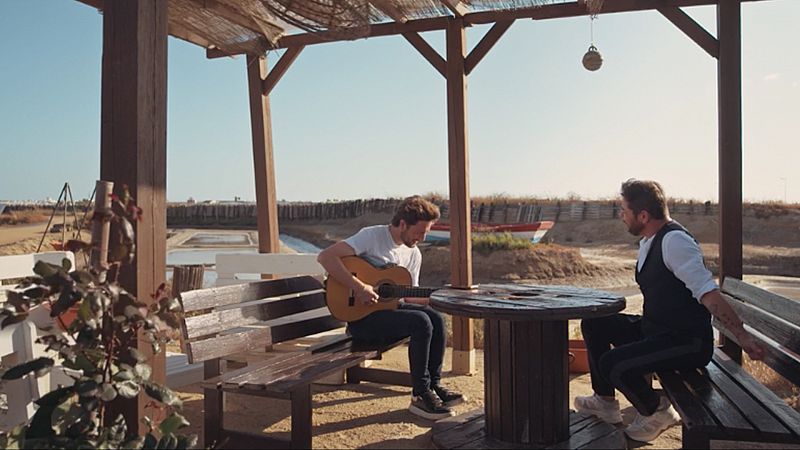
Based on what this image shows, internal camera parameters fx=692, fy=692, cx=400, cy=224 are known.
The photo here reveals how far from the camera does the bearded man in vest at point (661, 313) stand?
10.0 feet

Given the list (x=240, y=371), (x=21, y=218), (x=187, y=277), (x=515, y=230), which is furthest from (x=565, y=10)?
(x=515, y=230)

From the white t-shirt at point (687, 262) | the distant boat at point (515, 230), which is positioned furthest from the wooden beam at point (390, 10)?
the distant boat at point (515, 230)

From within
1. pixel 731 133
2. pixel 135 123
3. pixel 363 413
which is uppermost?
pixel 731 133

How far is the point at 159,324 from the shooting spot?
2.31m

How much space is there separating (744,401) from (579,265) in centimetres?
1707

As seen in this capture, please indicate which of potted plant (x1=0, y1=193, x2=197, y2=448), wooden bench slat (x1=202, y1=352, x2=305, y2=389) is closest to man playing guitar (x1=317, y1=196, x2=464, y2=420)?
wooden bench slat (x1=202, y1=352, x2=305, y2=389)

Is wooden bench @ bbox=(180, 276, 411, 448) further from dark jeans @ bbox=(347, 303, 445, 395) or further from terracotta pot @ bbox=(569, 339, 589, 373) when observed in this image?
terracotta pot @ bbox=(569, 339, 589, 373)

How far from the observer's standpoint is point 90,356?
2311mm

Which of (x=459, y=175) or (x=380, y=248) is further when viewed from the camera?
(x=459, y=175)

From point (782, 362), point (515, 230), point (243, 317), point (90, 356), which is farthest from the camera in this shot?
point (515, 230)

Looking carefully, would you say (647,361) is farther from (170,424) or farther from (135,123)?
(135,123)

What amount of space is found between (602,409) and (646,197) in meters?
1.14

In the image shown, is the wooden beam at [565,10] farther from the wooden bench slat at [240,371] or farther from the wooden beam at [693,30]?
the wooden bench slat at [240,371]

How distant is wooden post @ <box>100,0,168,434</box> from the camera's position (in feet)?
8.97
